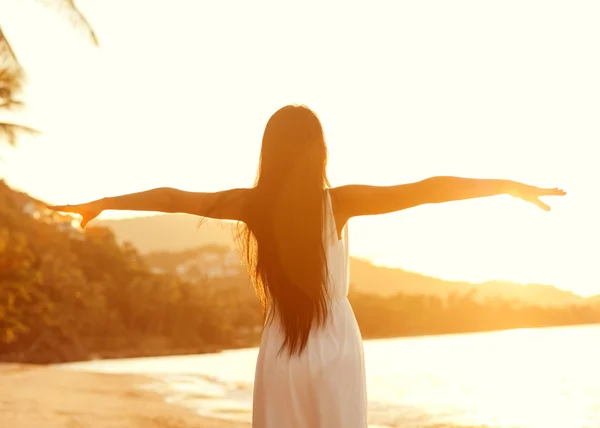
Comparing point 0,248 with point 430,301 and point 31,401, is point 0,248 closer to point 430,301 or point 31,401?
point 31,401

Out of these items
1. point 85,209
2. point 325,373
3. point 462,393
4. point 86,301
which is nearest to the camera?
point 325,373

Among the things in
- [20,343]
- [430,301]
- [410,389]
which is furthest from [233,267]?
[410,389]

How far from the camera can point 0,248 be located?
877 inches

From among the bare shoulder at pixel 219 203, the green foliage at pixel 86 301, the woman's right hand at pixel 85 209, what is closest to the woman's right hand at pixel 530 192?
the bare shoulder at pixel 219 203

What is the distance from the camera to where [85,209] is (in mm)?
2896

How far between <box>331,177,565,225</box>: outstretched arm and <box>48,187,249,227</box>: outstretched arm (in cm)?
34

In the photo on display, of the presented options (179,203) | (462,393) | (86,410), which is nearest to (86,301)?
(462,393)

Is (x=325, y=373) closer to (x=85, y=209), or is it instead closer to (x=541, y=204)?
(x=541, y=204)

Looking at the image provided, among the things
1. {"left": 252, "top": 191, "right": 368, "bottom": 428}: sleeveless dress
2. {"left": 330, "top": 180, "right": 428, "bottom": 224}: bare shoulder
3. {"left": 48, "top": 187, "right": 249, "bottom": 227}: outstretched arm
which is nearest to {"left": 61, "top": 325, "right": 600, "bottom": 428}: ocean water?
{"left": 48, "top": 187, "right": 249, "bottom": 227}: outstretched arm

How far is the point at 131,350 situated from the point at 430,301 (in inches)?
1988

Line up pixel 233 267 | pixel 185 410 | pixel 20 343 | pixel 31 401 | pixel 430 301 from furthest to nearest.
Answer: pixel 233 267 < pixel 430 301 < pixel 20 343 < pixel 185 410 < pixel 31 401

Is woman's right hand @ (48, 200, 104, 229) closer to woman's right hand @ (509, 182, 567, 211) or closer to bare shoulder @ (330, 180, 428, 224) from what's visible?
bare shoulder @ (330, 180, 428, 224)

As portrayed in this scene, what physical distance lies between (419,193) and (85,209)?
1.17m

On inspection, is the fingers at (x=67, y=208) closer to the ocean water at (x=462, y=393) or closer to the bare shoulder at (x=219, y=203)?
the bare shoulder at (x=219, y=203)
